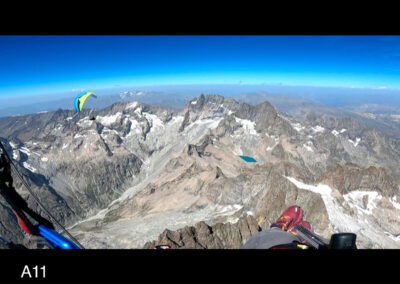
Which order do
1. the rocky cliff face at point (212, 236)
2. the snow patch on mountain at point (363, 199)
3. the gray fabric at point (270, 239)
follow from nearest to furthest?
1. the gray fabric at point (270, 239)
2. the rocky cliff face at point (212, 236)
3. the snow patch on mountain at point (363, 199)

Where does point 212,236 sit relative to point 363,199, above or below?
below

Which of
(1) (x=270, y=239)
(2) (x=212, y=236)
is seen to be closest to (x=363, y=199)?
(2) (x=212, y=236)

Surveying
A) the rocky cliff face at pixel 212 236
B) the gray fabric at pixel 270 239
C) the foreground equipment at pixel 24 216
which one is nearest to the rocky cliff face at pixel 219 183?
the rocky cliff face at pixel 212 236

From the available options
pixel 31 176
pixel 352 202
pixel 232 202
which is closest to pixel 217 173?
pixel 232 202

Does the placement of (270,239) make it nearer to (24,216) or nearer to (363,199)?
(24,216)

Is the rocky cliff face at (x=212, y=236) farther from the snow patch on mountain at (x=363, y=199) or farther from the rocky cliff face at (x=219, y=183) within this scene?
the snow patch on mountain at (x=363, y=199)

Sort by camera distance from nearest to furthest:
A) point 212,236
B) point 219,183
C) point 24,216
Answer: point 24,216
point 212,236
point 219,183

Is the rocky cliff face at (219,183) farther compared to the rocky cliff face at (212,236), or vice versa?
the rocky cliff face at (219,183)

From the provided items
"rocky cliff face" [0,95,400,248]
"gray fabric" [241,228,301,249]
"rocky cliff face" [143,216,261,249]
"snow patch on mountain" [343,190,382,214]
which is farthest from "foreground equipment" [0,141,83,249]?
"snow patch on mountain" [343,190,382,214]
